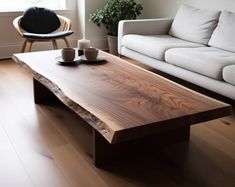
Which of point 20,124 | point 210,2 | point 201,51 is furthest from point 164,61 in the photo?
point 20,124

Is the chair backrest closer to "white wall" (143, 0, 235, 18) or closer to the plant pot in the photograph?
the plant pot

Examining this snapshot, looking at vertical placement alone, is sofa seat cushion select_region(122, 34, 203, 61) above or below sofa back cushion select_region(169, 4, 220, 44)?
below

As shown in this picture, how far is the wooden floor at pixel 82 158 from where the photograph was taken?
6.42 feet

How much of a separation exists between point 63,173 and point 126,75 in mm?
869

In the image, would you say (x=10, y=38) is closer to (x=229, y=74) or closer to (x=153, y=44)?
(x=153, y=44)

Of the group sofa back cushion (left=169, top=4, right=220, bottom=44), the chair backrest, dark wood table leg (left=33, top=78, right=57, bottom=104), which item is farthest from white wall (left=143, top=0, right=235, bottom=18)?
dark wood table leg (left=33, top=78, right=57, bottom=104)

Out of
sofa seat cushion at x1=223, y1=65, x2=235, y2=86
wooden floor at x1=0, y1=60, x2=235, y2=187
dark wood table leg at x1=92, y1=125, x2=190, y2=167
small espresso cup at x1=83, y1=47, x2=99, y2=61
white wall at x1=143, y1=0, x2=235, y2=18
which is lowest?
wooden floor at x1=0, y1=60, x2=235, y2=187

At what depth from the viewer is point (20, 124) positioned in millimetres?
2662

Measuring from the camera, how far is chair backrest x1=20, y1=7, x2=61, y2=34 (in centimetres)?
443

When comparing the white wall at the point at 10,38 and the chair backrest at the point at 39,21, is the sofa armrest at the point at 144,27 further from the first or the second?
the white wall at the point at 10,38

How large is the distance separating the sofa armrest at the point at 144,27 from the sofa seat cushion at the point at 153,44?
0.11 meters

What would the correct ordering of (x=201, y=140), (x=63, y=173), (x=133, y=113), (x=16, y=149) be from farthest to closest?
(x=201, y=140)
(x=16, y=149)
(x=63, y=173)
(x=133, y=113)

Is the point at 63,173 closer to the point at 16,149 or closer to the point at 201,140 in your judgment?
the point at 16,149

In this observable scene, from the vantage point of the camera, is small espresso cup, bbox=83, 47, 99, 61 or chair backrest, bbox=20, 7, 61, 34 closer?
small espresso cup, bbox=83, 47, 99, 61
